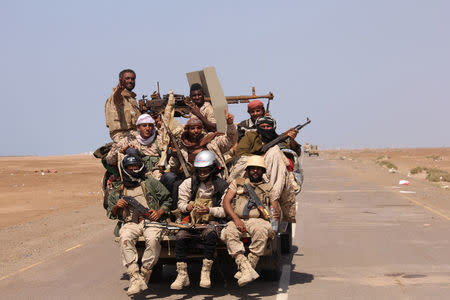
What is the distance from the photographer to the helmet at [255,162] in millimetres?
9086

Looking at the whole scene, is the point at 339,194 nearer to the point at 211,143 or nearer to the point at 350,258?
the point at 350,258

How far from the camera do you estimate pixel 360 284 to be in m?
9.26

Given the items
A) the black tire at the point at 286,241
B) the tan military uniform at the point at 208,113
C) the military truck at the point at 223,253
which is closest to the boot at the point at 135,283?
the military truck at the point at 223,253

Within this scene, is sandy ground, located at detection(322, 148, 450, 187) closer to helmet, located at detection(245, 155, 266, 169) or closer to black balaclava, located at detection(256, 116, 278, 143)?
black balaclava, located at detection(256, 116, 278, 143)

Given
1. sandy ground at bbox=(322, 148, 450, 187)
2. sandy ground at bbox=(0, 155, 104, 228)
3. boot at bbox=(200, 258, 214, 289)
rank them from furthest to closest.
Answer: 1. sandy ground at bbox=(322, 148, 450, 187)
2. sandy ground at bbox=(0, 155, 104, 228)
3. boot at bbox=(200, 258, 214, 289)

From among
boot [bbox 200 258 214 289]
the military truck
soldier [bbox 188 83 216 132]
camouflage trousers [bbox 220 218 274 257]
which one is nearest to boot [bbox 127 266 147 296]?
the military truck

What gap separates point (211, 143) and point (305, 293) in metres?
2.57

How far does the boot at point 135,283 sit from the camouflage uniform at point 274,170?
2061 mm

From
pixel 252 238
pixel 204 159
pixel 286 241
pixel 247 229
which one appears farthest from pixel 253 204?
pixel 286 241

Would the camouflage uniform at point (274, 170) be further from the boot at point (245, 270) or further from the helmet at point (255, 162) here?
the boot at point (245, 270)

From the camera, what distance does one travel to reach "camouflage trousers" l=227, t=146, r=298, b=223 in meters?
9.23

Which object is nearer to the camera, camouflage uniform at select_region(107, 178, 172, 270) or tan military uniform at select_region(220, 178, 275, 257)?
tan military uniform at select_region(220, 178, 275, 257)

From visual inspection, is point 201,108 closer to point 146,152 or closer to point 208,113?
point 208,113

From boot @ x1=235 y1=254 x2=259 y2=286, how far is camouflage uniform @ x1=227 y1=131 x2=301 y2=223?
1152 mm
